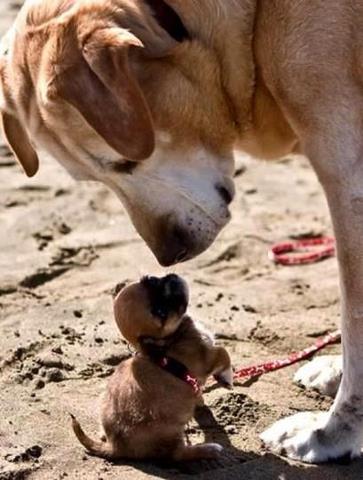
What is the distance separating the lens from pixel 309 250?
5980mm

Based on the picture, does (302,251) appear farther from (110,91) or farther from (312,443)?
(110,91)

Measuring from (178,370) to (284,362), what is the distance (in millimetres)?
797

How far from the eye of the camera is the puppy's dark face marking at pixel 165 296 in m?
4.12

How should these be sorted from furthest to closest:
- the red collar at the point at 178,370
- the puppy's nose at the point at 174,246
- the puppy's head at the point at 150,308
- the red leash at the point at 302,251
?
1. the red leash at the point at 302,251
2. the puppy's nose at the point at 174,246
3. the puppy's head at the point at 150,308
4. the red collar at the point at 178,370

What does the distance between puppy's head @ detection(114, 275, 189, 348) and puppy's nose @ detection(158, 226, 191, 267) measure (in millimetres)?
136

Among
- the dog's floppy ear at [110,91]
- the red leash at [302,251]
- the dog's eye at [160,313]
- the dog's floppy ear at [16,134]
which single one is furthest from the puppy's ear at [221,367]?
the red leash at [302,251]

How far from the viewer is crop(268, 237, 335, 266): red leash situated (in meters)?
5.84

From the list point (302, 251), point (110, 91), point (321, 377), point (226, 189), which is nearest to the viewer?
point (110, 91)

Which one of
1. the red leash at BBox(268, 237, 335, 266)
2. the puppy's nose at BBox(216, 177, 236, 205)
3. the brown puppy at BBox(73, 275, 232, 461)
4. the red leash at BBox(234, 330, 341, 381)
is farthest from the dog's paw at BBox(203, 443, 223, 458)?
the red leash at BBox(268, 237, 335, 266)

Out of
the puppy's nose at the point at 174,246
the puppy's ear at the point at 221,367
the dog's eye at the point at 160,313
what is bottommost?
the puppy's ear at the point at 221,367

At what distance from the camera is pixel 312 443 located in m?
4.11

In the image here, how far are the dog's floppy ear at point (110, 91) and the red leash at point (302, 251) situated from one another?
1.99 metres

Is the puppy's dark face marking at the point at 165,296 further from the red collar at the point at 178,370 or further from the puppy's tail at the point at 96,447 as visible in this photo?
the puppy's tail at the point at 96,447

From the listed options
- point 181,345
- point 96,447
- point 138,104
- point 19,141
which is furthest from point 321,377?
point 19,141
